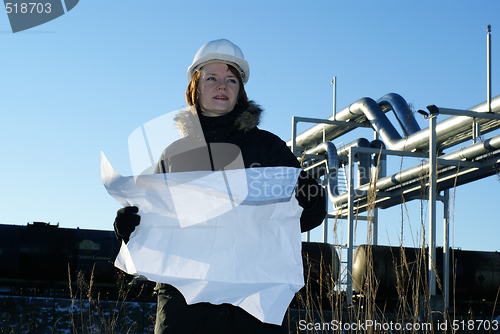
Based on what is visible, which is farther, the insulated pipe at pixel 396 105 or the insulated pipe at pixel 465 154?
the insulated pipe at pixel 396 105

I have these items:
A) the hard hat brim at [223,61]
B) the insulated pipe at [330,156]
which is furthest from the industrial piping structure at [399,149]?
the hard hat brim at [223,61]

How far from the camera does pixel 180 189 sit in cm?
189

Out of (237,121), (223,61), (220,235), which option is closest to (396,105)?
(223,61)

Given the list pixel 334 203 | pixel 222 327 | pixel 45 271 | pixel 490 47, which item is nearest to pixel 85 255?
pixel 45 271

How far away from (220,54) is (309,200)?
0.84m

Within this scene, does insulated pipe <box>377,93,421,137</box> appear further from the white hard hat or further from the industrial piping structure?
the white hard hat

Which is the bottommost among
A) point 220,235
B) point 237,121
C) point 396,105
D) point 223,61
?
point 220,235

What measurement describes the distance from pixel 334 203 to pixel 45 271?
8.99 meters

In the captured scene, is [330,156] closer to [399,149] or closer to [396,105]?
[396,105]

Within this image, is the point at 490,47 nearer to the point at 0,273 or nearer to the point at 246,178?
the point at 246,178

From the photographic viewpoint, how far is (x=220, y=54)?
2.31 metres

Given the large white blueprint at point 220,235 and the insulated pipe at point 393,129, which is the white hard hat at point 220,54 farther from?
the insulated pipe at point 393,129

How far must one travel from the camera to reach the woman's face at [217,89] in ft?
7.66

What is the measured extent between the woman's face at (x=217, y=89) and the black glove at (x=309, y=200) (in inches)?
22.8
